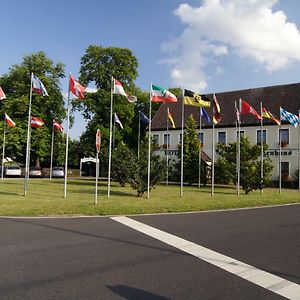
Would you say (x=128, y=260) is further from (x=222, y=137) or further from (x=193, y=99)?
(x=222, y=137)

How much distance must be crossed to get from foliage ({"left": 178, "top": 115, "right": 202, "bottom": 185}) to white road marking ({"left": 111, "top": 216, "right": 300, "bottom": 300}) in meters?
33.0

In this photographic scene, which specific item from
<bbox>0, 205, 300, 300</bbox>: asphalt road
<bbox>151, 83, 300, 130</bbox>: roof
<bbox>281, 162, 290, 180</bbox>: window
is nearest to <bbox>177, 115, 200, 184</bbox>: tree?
<bbox>151, 83, 300, 130</bbox>: roof

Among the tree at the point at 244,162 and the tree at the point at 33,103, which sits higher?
the tree at the point at 33,103

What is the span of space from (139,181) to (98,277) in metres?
18.9

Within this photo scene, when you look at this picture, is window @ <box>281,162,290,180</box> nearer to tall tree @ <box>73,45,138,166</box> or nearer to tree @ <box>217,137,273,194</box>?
tree @ <box>217,137,273,194</box>

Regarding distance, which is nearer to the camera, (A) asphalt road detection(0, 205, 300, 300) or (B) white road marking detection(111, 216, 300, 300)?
(A) asphalt road detection(0, 205, 300, 300)

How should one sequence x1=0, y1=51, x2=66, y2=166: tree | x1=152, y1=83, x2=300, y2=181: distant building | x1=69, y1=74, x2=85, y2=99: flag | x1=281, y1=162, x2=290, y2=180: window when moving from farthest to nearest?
x1=0, y1=51, x2=66, y2=166: tree < x1=152, y1=83, x2=300, y2=181: distant building < x1=281, y1=162, x2=290, y2=180: window < x1=69, y1=74, x2=85, y2=99: flag

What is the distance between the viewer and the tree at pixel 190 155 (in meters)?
44.9

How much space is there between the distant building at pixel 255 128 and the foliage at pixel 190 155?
10.0 ft

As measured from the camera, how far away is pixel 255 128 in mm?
49344

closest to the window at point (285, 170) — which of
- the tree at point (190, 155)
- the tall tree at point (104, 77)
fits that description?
the tree at point (190, 155)

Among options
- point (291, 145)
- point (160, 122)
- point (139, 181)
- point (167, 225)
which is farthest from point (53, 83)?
point (167, 225)

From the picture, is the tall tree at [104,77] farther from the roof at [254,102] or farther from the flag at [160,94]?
the flag at [160,94]

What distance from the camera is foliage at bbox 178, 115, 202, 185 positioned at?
147ft
